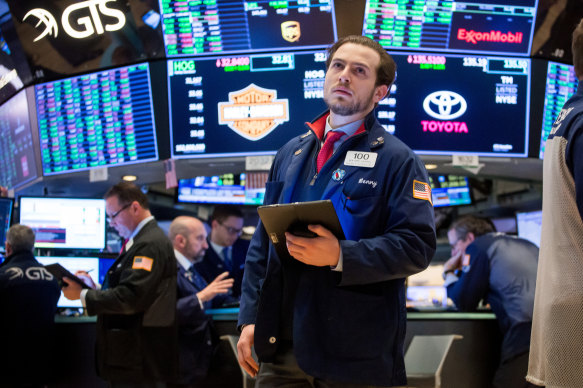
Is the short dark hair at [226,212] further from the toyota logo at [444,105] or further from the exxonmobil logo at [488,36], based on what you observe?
the exxonmobil logo at [488,36]

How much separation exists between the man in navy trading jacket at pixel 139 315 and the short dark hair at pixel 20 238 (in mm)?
1069

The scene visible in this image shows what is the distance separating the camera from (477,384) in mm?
4098

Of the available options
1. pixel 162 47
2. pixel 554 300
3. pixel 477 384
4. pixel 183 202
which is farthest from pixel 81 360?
pixel 554 300

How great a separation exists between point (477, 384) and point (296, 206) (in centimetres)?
297

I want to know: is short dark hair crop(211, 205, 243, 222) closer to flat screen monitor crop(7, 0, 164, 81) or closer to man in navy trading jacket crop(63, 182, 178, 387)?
flat screen monitor crop(7, 0, 164, 81)

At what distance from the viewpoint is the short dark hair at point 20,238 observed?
4371 mm

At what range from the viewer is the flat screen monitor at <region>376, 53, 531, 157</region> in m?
4.51

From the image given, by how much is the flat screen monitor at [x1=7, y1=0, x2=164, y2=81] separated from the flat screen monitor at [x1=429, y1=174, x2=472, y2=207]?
9.83ft

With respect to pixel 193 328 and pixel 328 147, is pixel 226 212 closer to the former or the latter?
pixel 193 328

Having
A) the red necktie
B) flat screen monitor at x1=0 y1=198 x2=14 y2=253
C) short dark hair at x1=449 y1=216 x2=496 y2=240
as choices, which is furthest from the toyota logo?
flat screen monitor at x1=0 y1=198 x2=14 y2=253

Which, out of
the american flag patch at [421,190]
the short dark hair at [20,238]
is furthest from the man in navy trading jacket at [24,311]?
the american flag patch at [421,190]

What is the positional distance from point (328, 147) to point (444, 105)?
2.68 m

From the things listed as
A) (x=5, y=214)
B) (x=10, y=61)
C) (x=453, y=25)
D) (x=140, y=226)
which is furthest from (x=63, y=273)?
(x=453, y=25)

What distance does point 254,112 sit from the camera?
4.47 m
